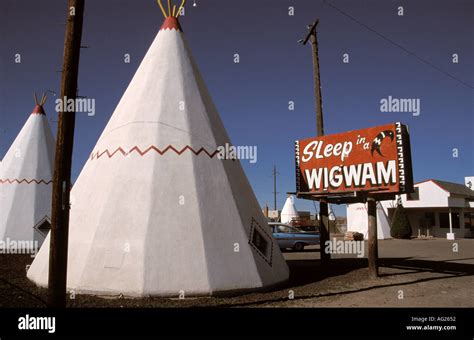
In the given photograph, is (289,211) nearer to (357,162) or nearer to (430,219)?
(430,219)

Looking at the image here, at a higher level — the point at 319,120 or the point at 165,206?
the point at 319,120

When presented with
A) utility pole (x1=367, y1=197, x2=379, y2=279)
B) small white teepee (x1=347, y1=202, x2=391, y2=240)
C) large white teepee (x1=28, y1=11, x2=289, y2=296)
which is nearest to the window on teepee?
large white teepee (x1=28, y1=11, x2=289, y2=296)

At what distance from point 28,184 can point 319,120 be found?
445 inches

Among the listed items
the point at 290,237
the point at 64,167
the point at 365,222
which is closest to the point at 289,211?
the point at 365,222

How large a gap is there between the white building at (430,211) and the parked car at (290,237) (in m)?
11.2

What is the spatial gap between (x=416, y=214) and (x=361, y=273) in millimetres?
23329

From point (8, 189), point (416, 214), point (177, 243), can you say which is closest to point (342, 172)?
point (177, 243)

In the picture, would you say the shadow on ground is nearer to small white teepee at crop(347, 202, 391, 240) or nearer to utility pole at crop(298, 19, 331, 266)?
utility pole at crop(298, 19, 331, 266)

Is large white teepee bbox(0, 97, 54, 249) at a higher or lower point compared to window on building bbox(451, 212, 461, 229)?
higher

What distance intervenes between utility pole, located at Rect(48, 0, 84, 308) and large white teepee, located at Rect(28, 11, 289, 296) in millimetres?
2056

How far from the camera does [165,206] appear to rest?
765 cm

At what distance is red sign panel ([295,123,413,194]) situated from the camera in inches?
368

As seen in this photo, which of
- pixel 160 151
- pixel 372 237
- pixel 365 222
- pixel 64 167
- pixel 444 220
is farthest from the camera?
pixel 444 220

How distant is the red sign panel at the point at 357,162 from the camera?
30.6 ft
